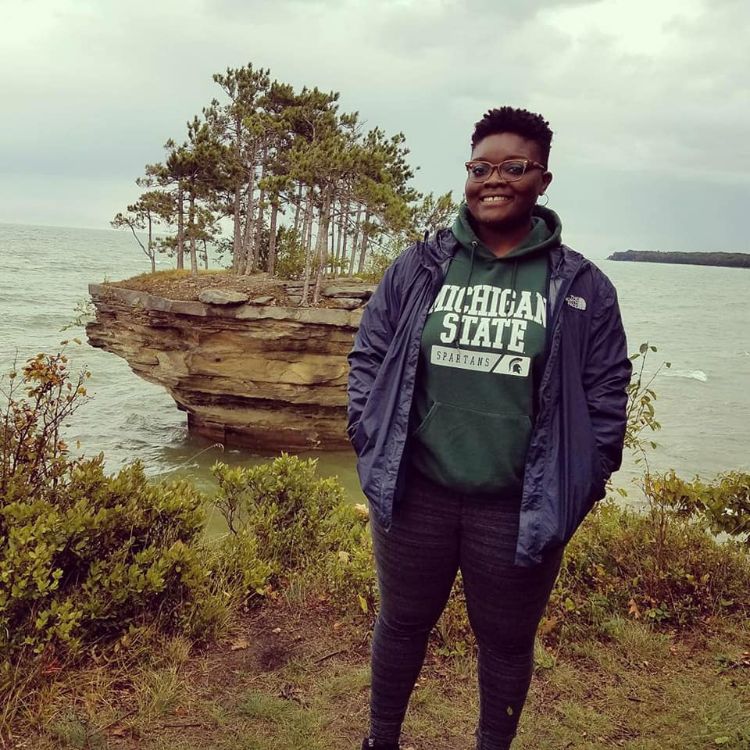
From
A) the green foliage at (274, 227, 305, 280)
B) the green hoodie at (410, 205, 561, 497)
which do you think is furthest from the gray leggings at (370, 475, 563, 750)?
the green foliage at (274, 227, 305, 280)

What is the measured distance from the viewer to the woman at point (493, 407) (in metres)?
2.09

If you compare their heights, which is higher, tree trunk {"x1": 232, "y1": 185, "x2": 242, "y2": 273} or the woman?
tree trunk {"x1": 232, "y1": 185, "x2": 242, "y2": 273}

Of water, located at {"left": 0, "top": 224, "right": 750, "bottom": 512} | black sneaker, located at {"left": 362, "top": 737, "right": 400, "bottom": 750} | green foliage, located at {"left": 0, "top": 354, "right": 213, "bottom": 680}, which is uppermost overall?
green foliage, located at {"left": 0, "top": 354, "right": 213, "bottom": 680}

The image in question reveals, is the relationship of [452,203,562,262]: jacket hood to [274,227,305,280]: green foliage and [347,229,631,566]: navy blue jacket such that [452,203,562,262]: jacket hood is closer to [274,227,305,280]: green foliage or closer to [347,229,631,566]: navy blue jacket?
[347,229,631,566]: navy blue jacket

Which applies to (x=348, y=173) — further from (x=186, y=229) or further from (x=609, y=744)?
(x=609, y=744)

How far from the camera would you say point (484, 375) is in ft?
6.84

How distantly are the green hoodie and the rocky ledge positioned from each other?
42.3 feet

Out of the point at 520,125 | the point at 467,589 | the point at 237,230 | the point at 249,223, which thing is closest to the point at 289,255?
the point at 237,230

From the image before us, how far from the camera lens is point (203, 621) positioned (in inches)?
143

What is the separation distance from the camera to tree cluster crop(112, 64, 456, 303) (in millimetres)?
15617

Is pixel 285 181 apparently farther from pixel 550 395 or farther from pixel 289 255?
pixel 550 395

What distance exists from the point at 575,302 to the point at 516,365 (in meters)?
0.31

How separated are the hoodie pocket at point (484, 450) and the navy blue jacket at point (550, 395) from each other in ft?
0.14

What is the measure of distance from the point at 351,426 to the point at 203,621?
1947 mm
